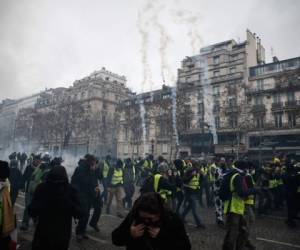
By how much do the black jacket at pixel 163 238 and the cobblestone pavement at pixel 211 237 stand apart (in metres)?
3.98

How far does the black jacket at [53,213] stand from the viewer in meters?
3.39

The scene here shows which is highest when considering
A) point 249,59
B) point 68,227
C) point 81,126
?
point 249,59

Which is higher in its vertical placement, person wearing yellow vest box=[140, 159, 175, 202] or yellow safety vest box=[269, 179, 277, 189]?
person wearing yellow vest box=[140, 159, 175, 202]

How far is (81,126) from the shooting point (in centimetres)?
4600

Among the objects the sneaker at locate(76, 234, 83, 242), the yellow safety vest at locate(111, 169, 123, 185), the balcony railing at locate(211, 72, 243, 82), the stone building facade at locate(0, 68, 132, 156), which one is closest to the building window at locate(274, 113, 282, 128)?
the balcony railing at locate(211, 72, 243, 82)

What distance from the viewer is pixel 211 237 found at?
657cm

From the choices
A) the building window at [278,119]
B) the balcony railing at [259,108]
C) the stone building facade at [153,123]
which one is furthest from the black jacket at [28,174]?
the building window at [278,119]

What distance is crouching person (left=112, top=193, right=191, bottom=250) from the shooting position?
200cm

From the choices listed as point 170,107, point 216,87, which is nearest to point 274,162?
point 170,107

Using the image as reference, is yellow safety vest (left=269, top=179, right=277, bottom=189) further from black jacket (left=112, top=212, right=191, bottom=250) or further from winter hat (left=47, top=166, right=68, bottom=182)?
black jacket (left=112, top=212, right=191, bottom=250)

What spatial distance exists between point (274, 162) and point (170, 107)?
2680 cm

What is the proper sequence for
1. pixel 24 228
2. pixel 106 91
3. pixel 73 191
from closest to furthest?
pixel 73 191 < pixel 24 228 < pixel 106 91

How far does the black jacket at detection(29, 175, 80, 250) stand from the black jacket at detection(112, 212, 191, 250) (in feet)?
Answer: 5.21

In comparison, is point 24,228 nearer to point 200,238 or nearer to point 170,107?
point 200,238
